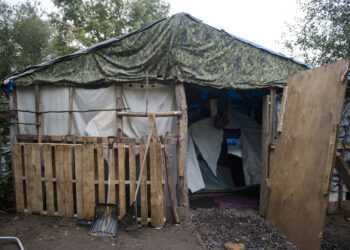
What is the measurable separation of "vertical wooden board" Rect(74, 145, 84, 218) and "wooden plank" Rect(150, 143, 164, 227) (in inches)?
51.9

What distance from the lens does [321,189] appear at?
309 centimetres

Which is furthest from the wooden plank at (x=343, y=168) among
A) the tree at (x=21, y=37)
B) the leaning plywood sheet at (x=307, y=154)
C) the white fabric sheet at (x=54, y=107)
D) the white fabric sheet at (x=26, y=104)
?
the tree at (x=21, y=37)

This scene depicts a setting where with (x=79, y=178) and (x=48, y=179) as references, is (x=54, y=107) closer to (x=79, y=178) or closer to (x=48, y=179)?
(x=48, y=179)

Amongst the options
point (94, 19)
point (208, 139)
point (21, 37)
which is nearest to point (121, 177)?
point (208, 139)

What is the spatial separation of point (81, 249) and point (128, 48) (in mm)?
3813

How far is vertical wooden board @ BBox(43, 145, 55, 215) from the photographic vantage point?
4.12 m

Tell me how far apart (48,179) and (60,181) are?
0.81ft

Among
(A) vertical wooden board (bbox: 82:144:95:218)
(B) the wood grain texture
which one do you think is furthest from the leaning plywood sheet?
(A) vertical wooden board (bbox: 82:144:95:218)

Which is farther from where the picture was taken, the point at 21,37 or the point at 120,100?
the point at 21,37

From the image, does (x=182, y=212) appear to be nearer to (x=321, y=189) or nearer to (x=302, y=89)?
(x=321, y=189)

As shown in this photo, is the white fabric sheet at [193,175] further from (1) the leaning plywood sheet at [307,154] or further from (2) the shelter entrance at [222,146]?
(1) the leaning plywood sheet at [307,154]

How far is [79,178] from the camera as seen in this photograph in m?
4.07

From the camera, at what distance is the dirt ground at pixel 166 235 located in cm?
344

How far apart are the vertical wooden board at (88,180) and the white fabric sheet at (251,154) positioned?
14.1 ft
